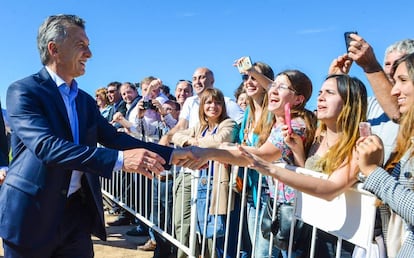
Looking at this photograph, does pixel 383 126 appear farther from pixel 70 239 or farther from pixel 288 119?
pixel 70 239

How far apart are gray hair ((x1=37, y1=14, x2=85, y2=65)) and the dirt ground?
132 inches

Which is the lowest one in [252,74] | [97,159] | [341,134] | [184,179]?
[184,179]

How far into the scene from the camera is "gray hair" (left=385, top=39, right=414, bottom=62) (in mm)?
2871

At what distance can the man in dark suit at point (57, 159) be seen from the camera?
7.58 ft

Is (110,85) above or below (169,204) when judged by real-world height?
above

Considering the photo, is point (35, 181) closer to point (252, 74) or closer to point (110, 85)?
point (252, 74)

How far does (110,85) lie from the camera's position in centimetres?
770

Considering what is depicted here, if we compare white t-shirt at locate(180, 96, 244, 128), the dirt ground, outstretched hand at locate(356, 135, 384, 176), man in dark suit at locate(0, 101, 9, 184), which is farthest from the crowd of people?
the dirt ground

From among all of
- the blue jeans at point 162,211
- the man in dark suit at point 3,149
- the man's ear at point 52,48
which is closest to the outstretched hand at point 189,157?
the man's ear at point 52,48

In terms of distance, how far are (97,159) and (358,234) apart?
4.67 ft

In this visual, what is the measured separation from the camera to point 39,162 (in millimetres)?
2412

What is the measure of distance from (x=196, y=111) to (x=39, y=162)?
276cm

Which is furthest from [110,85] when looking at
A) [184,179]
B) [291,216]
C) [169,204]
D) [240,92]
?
[291,216]

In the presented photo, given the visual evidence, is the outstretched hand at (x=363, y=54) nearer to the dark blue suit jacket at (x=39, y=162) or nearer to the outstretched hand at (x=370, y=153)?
the outstretched hand at (x=370, y=153)
